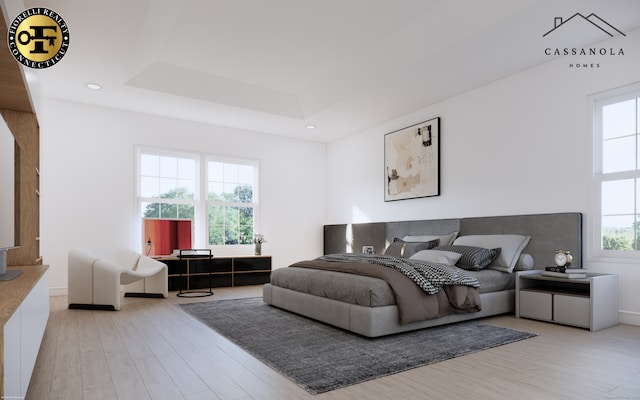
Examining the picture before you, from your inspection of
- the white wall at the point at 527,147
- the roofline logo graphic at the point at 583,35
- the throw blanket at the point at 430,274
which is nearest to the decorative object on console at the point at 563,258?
the white wall at the point at 527,147

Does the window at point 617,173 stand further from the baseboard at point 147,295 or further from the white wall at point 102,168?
the baseboard at point 147,295

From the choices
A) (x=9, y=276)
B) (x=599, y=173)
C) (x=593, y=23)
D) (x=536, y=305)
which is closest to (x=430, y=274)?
(x=536, y=305)

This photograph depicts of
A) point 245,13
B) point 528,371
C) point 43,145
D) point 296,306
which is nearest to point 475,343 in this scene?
point 528,371

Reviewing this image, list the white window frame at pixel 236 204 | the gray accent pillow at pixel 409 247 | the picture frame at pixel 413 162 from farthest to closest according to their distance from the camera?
1. the white window frame at pixel 236 204
2. the picture frame at pixel 413 162
3. the gray accent pillow at pixel 409 247

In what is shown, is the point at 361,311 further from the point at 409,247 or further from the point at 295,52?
the point at 295,52

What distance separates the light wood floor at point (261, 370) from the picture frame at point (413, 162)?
9.06 feet

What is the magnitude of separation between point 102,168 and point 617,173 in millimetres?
6621

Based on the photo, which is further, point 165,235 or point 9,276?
point 165,235

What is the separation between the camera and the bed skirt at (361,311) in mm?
3299

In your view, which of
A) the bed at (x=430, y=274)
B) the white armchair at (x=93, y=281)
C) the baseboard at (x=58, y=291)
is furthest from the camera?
the baseboard at (x=58, y=291)

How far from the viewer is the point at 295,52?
4.88 metres

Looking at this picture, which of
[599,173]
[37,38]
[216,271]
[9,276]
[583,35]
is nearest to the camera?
[9,276]

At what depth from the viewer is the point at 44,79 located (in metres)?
5.14

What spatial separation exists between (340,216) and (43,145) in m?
4.99
